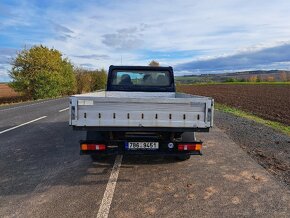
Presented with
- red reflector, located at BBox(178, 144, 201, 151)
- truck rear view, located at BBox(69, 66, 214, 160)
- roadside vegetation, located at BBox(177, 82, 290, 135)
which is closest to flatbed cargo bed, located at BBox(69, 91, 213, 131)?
truck rear view, located at BBox(69, 66, 214, 160)

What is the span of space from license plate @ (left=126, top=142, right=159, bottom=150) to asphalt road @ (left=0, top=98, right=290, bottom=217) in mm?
504

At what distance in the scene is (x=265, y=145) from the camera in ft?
29.5

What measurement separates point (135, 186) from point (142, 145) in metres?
0.83

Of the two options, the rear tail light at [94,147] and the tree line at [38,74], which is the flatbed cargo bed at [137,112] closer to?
the rear tail light at [94,147]

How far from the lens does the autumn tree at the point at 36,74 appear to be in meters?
37.2

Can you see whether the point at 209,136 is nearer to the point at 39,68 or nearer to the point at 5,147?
the point at 5,147

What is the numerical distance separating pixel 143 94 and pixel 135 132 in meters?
2.71

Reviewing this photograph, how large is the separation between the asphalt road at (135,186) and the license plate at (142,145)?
504mm

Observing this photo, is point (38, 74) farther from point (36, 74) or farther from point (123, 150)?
point (123, 150)

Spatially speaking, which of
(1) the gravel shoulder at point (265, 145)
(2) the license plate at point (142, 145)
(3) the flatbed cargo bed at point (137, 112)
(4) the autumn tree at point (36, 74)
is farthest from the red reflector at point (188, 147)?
(4) the autumn tree at point (36, 74)

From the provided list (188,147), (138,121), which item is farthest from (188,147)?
(138,121)

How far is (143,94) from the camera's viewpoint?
8742 millimetres

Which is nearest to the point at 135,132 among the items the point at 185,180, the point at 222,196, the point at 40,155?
the point at 185,180

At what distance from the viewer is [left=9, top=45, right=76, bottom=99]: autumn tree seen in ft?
122
